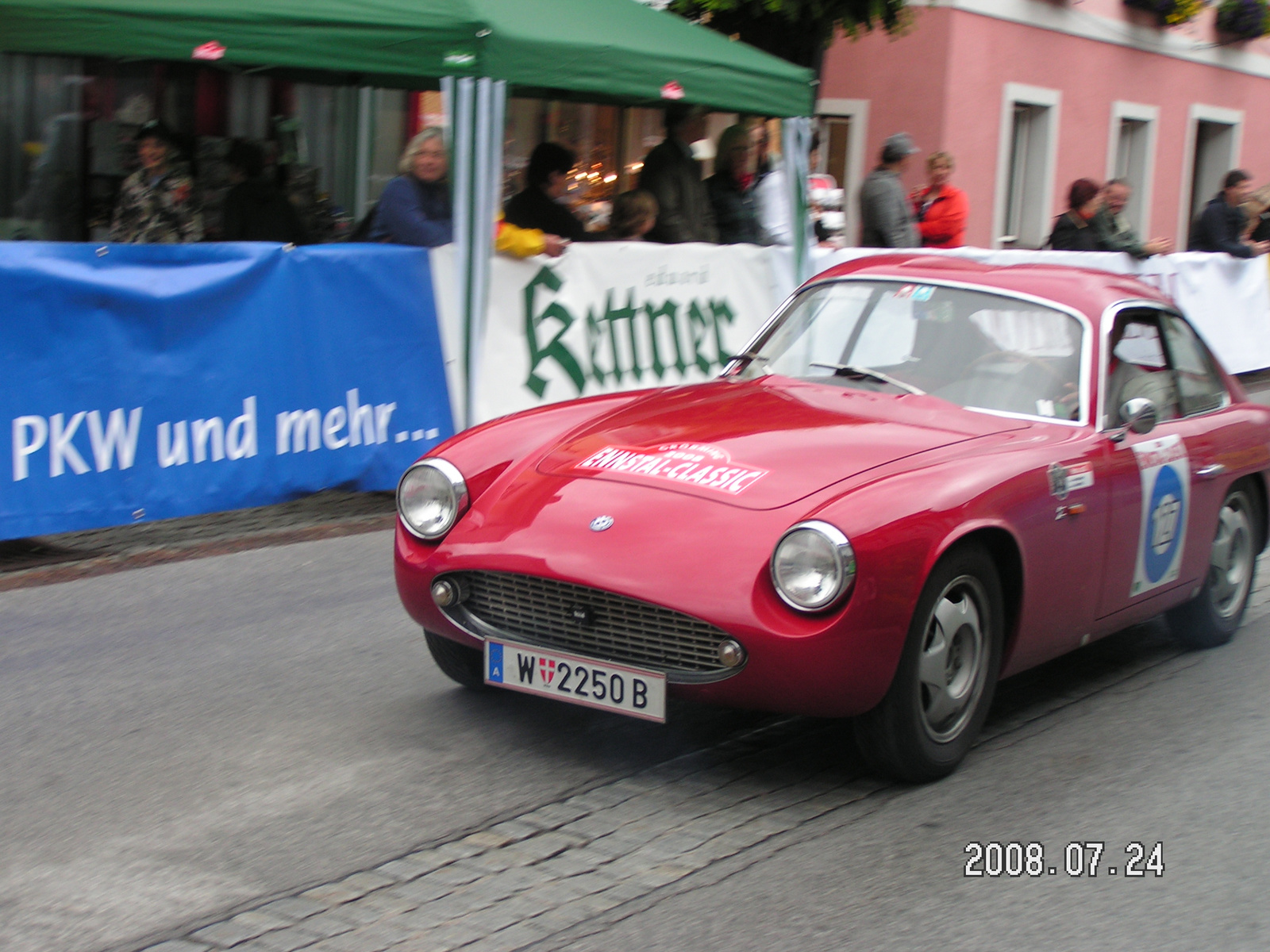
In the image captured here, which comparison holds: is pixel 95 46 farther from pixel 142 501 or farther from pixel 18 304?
pixel 142 501

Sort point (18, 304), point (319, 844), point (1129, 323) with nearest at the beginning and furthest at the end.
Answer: point (319, 844), point (1129, 323), point (18, 304)

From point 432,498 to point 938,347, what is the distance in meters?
1.77

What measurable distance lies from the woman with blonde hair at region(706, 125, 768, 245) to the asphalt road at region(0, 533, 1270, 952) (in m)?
5.90

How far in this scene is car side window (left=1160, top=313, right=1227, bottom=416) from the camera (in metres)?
5.63

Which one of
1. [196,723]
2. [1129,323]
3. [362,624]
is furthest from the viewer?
[362,624]

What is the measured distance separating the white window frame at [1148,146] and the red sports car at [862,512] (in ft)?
55.3

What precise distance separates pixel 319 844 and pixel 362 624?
85.0 inches

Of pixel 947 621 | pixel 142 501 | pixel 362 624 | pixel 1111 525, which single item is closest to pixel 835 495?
pixel 947 621

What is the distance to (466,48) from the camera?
27.8ft

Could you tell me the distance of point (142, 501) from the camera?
22.3 ft

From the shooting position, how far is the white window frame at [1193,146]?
23.2 metres

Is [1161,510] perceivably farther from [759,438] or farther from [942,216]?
[942,216]

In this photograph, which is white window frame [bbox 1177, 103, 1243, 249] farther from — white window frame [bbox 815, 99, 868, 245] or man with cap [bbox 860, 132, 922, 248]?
man with cap [bbox 860, 132, 922, 248]

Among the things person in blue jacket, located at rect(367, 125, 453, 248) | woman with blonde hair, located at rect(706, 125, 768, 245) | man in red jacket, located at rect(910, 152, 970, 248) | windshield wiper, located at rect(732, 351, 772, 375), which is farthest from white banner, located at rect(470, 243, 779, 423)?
windshield wiper, located at rect(732, 351, 772, 375)
